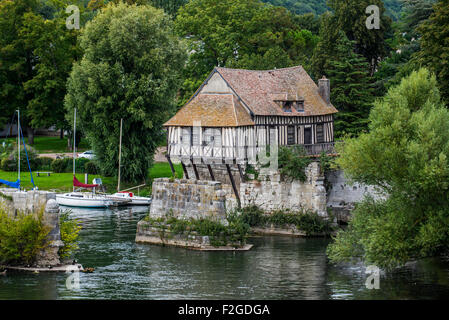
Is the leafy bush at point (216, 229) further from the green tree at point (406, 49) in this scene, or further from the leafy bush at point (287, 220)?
the green tree at point (406, 49)

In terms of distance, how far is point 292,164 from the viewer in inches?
1821

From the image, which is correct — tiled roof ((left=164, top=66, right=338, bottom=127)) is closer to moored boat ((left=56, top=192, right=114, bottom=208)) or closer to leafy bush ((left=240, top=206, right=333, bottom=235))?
leafy bush ((left=240, top=206, right=333, bottom=235))

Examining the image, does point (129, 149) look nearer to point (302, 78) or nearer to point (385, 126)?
point (302, 78)

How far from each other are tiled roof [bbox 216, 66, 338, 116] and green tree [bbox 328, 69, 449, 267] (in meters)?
14.3

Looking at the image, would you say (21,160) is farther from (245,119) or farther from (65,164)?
(245,119)

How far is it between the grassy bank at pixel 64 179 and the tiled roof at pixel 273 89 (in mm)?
10144

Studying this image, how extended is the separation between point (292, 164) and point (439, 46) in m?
9.92

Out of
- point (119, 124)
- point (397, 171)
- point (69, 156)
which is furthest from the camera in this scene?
point (69, 156)

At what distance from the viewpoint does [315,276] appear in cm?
3631

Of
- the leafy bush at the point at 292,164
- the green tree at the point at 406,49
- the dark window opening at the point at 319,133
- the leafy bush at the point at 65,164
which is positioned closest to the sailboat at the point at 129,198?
the leafy bush at the point at 65,164

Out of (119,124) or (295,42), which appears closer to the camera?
(119,124)
